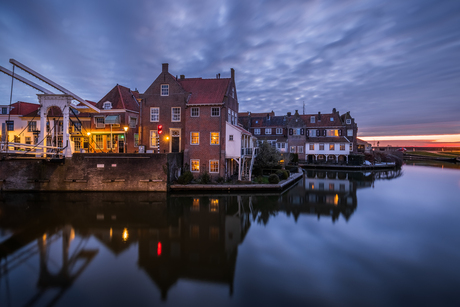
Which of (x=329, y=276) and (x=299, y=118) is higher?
(x=299, y=118)

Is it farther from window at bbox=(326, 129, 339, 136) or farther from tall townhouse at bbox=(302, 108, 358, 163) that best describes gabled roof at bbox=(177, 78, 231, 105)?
window at bbox=(326, 129, 339, 136)

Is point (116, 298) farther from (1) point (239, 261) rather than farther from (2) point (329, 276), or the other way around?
(2) point (329, 276)

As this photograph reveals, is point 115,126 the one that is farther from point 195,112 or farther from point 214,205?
point 214,205

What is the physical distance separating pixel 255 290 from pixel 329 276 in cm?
307

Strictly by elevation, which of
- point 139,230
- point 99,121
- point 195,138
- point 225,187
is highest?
point 99,121

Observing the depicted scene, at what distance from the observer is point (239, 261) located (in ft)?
34.3

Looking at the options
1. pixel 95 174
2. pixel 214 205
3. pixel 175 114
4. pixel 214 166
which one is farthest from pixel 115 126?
pixel 214 205

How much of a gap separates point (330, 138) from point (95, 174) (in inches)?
1832

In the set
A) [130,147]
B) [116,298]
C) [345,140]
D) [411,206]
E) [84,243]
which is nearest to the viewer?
[116,298]

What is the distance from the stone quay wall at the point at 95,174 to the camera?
22531 millimetres

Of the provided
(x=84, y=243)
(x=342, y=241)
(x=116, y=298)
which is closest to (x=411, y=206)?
(x=342, y=241)

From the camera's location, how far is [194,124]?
86.6ft

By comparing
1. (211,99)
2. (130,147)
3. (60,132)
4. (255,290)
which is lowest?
(255,290)

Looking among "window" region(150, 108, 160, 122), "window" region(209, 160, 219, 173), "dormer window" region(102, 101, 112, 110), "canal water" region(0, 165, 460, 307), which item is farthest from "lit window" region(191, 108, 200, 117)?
"dormer window" region(102, 101, 112, 110)
